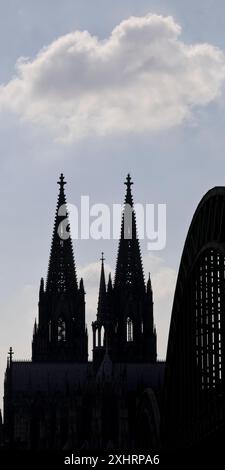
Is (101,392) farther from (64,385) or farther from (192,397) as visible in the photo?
(192,397)

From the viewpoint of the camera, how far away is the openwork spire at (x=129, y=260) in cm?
15212

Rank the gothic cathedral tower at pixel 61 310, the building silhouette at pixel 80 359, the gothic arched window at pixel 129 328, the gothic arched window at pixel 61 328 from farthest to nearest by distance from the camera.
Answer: the gothic arched window at pixel 129 328
the gothic arched window at pixel 61 328
the gothic cathedral tower at pixel 61 310
the building silhouette at pixel 80 359

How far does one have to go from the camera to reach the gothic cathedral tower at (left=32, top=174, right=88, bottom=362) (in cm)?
15088

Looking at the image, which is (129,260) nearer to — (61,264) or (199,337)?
(61,264)

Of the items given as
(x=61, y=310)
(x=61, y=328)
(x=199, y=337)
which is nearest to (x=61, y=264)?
(x=61, y=310)

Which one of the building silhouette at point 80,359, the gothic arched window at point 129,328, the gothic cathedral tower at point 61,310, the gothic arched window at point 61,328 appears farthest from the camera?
the gothic arched window at point 129,328

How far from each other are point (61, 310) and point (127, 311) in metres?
7.37

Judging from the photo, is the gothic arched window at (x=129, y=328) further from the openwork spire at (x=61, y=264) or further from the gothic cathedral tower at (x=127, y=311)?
the openwork spire at (x=61, y=264)

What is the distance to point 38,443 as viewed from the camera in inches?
5714

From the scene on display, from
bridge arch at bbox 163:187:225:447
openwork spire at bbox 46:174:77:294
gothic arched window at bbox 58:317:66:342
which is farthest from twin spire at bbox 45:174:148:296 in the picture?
bridge arch at bbox 163:187:225:447

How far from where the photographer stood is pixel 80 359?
15662 centimetres

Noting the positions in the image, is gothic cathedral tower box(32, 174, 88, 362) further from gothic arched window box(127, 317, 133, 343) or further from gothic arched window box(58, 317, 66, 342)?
gothic arched window box(127, 317, 133, 343)

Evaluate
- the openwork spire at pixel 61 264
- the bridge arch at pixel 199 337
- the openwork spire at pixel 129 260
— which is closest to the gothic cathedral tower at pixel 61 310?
the openwork spire at pixel 61 264

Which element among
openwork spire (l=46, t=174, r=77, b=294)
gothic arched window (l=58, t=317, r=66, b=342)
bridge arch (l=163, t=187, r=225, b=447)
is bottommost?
bridge arch (l=163, t=187, r=225, b=447)
